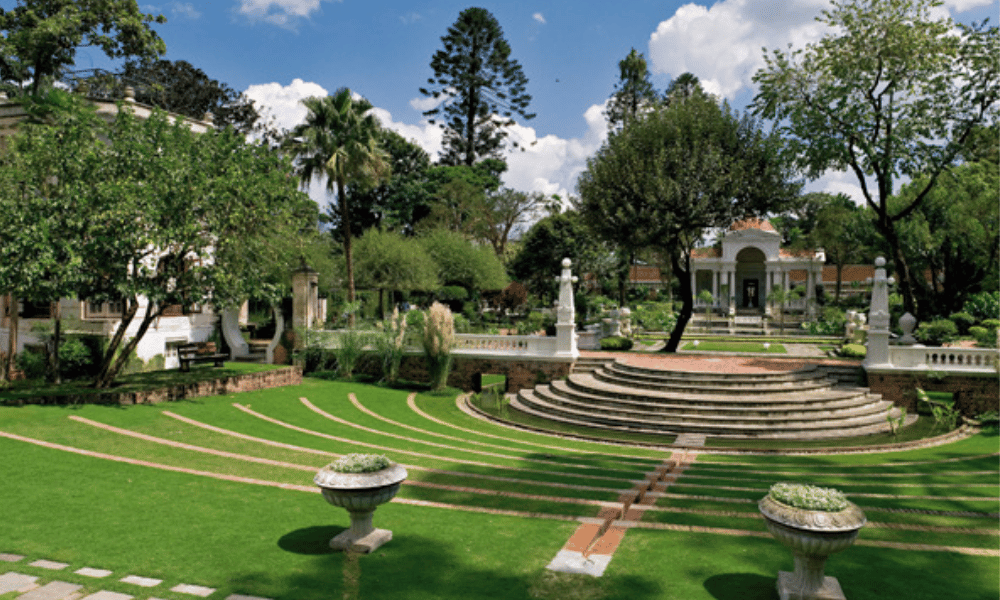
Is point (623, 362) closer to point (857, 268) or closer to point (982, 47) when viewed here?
point (982, 47)

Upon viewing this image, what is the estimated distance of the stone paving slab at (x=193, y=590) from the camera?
208 inches

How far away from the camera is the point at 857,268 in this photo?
58.8 m

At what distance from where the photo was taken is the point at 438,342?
20891mm

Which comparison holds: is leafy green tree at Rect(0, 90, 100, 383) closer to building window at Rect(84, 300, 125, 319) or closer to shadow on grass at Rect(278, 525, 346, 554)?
A: building window at Rect(84, 300, 125, 319)

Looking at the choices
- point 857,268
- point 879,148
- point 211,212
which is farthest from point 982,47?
point 857,268

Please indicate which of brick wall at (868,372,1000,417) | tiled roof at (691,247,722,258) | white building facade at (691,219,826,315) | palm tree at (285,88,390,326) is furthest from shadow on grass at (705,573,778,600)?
tiled roof at (691,247,722,258)

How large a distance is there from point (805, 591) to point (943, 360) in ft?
58.5

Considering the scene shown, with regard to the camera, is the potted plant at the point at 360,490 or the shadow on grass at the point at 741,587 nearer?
the shadow on grass at the point at 741,587

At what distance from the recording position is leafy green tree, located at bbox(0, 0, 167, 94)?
79.6 ft

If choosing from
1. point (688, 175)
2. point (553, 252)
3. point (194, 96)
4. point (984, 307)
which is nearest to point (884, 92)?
point (688, 175)

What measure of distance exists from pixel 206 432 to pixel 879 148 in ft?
74.0

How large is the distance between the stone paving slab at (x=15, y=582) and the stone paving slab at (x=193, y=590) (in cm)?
127

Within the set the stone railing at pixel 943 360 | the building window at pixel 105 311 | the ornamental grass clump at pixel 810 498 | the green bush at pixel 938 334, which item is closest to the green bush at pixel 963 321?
the green bush at pixel 938 334

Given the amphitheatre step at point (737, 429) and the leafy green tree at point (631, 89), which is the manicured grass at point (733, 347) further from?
the leafy green tree at point (631, 89)
